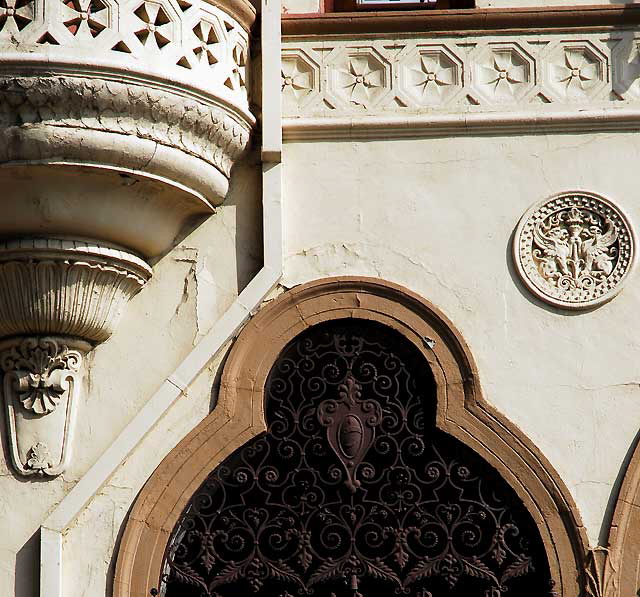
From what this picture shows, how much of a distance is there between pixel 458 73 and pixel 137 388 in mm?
2523

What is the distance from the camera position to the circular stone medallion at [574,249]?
8312mm

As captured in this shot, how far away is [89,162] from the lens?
789cm

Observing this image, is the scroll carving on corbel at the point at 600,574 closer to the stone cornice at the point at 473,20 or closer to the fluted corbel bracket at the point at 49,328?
the fluted corbel bracket at the point at 49,328

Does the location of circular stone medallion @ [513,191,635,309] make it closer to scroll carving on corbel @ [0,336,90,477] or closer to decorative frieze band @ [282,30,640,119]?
decorative frieze band @ [282,30,640,119]

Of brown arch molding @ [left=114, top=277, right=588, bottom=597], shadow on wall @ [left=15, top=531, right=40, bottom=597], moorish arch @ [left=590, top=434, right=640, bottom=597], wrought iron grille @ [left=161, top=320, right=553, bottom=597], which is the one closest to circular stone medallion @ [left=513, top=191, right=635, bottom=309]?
brown arch molding @ [left=114, top=277, right=588, bottom=597]

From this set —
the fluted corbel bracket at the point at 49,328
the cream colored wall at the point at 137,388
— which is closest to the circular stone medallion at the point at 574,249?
the cream colored wall at the point at 137,388

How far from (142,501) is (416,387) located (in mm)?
1595

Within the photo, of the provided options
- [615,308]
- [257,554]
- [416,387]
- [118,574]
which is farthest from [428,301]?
[118,574]

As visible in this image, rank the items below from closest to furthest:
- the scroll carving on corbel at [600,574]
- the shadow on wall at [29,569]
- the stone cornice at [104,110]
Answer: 1. the stone cornice at [104,110]
2. the scroll carving on corbel at [600,574]
3. the shadow on wall at [29,569]

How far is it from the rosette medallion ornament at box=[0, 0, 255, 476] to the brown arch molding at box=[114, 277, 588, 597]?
619 mm

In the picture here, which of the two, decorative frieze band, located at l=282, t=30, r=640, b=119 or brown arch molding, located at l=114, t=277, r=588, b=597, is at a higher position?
decorative frieze band, located at l=282, t=30, r=640, b=119

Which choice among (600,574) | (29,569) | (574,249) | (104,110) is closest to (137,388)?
(29,569)

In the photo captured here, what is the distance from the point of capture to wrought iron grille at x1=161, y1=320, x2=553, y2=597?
803 centimetres

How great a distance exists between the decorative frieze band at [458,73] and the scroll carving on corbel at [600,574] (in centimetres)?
247
